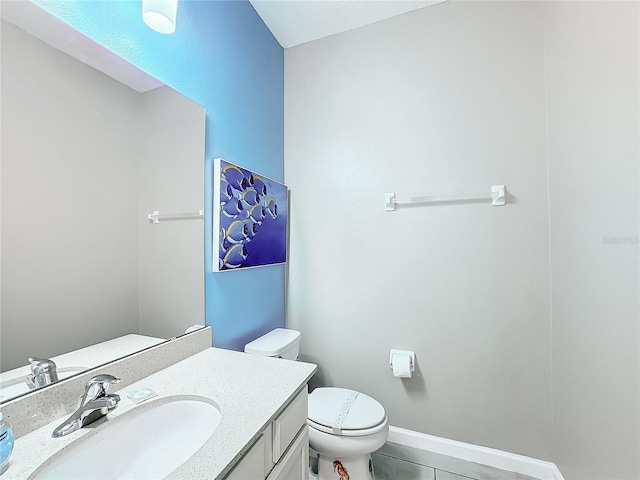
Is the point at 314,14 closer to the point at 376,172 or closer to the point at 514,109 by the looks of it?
the point at 376,172

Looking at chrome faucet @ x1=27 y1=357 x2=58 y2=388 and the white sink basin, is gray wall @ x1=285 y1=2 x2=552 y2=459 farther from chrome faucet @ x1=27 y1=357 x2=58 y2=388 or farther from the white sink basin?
chrome faucet @ x1=27 y1=357 x2=58 y2=388

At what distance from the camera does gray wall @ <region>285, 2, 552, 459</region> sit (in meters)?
1.48

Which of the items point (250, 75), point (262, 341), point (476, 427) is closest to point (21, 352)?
point (262, 341)

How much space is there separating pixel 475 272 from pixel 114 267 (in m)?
1.69

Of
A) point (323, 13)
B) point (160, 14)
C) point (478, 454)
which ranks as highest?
point (323, 13)

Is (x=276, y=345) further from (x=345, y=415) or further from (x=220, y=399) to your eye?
(x=220, y=399)

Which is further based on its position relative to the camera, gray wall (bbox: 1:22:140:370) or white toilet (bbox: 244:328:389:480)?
white toilet (bbox: 244:328:389:480)

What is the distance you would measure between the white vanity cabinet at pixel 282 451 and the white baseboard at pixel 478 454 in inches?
36.9

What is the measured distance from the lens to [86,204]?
32.2 inches

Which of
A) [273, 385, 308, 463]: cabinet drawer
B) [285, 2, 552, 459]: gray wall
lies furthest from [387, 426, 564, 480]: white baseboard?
[273, 385, 308, 463]: cabinet drawer

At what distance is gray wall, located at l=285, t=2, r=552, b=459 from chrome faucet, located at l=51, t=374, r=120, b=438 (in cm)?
130

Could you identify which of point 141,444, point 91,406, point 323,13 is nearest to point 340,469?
point 141,444

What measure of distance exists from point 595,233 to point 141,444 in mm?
1647

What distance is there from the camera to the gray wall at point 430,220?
4.85ft
